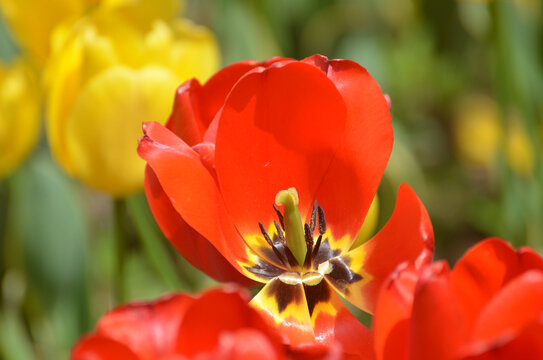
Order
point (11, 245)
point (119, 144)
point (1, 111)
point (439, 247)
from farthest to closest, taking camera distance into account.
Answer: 1. point (439, 247)
2. point (11, 245)
3. point (1, 111)
4. point (119, 144)

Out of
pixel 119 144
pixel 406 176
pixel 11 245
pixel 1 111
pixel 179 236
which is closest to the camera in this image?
pixel 179 236

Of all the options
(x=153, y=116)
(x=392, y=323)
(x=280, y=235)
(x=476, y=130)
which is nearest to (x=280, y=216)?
(x=280, y=235)

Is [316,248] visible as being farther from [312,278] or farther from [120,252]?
[120,252]

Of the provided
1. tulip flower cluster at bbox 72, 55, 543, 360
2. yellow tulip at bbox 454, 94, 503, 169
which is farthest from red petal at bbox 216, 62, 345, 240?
yellow tulip at bbox 454, 94, 503, 169

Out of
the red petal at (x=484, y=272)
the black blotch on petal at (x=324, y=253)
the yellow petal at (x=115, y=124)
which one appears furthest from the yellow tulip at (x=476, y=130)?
the red petal at (x=484, y=272)

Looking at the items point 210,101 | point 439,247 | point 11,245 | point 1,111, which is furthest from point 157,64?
point 439,247

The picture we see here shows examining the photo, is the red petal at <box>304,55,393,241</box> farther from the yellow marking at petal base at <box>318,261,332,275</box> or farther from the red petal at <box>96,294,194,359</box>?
the red petal at <box>96,294,194,359</box>

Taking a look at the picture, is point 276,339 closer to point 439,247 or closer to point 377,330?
point 377,330

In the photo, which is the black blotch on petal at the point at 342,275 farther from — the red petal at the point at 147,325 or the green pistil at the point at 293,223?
the red petal at the point at 147,325
